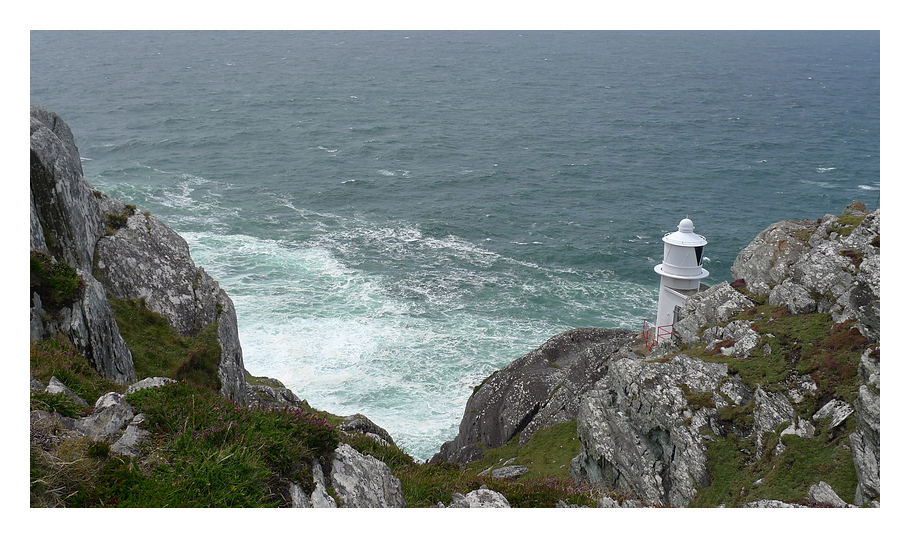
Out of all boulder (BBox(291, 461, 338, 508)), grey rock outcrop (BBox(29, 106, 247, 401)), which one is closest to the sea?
grey rock outcrop (BBox(29, 106, 247, 401))

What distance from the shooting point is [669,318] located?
1332 inches

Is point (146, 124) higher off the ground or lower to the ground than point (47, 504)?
higher

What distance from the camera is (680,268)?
32.8 metres

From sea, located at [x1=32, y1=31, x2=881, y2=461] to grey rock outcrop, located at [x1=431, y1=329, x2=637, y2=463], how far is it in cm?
450

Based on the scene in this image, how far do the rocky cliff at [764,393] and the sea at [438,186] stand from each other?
1510 centimetres

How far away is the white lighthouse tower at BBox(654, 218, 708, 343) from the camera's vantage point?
32375 millimetres

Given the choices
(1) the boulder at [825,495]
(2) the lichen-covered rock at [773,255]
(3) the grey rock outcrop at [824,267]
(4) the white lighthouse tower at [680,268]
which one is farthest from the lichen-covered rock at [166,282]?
(2) the lichen-covered rock at [773,255]

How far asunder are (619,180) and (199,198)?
54102mm

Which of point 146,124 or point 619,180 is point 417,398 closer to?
point 619,180

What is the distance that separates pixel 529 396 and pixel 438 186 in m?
58.6

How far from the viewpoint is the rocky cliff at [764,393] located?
1702 cm

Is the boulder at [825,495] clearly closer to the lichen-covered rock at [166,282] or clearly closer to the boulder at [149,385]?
the boulder at [149,385]

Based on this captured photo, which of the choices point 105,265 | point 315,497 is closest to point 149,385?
point 315,497

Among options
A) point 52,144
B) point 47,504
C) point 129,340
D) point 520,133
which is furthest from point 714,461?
point 520,133
